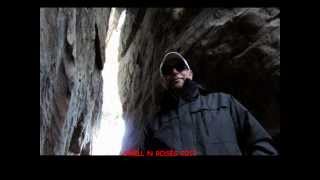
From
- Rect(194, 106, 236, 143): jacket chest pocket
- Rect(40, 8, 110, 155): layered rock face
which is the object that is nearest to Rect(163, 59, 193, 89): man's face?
Rect(194, 106, 236, 143): jacket chest pocket

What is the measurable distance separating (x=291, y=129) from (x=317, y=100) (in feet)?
1.07

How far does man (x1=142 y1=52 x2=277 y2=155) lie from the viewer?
16.0 ft

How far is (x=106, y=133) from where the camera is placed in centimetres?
540

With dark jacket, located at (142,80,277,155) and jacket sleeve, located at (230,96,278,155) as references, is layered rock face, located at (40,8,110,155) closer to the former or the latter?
dark jacket, located at (142,80,277,155)

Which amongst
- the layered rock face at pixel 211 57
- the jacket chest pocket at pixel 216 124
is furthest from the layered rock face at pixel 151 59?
the jacket chest pocket at pixel 216 124

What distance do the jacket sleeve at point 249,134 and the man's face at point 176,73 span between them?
0.46 meters

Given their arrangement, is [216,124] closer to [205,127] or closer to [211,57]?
[205,127]

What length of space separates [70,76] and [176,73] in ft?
3.58

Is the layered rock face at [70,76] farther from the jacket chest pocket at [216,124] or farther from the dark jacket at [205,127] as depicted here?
the jacket chest pocket at [216,124]

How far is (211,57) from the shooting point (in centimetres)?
557

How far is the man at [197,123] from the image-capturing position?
4891 mm

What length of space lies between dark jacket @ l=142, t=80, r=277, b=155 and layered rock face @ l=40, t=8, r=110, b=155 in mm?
883
